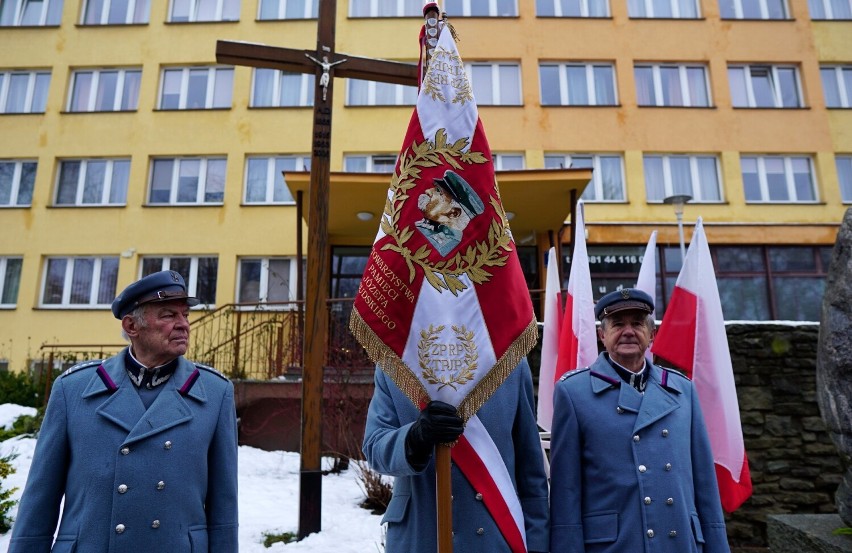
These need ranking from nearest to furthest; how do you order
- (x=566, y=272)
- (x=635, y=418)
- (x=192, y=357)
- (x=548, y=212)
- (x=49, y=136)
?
(x=635, y=418) < (x=192, y=357) < (x=548, y=212) < (x=566, y=272) < (x=49, y=136)

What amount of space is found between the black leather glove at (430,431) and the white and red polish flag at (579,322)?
3086 mm

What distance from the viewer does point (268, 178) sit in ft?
56.3

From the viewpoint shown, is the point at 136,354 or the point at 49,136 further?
the point at 49,136

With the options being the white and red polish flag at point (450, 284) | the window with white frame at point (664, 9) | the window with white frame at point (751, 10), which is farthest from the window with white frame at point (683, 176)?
the white and red polish flag at point (450, 284)

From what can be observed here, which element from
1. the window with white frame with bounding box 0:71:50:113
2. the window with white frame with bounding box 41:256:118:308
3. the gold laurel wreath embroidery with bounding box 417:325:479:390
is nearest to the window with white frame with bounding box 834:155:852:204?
the gold laurel wreath embroidery with bounding box 417:325:479:390

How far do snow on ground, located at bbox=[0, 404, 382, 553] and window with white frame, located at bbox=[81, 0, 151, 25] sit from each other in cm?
1401

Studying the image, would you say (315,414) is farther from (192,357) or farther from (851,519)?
(192,357)

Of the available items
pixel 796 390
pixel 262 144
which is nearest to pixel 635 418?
pixel 796 390

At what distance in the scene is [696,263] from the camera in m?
4.93

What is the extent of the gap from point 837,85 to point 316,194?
19041 millimetres

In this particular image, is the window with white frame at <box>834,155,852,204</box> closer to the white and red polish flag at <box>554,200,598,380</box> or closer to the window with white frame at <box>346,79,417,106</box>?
the window with white frame at <box>346,79,417,106</box>

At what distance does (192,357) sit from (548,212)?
777cm

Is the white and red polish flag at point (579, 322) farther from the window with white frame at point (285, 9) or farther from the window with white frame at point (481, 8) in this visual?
the window with white frame at point (285, 9)

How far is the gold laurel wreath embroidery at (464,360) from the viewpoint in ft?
7.41
